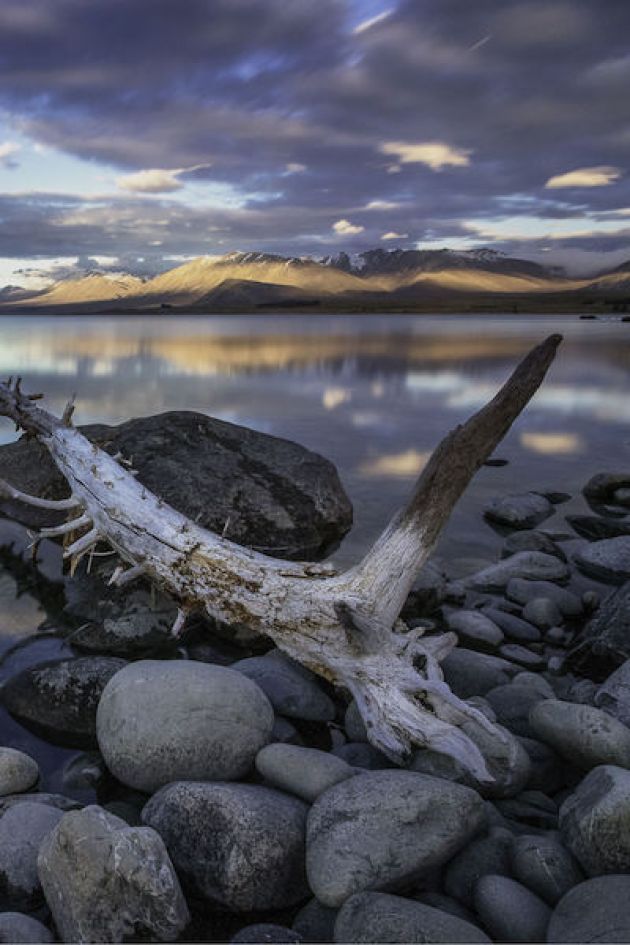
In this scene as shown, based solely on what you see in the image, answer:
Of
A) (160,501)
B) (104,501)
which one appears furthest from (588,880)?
(104,501)

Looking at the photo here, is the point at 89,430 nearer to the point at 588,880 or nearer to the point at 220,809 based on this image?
the point at 220,809

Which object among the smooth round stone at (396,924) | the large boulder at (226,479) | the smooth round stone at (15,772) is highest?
the large boulder at (226,479)

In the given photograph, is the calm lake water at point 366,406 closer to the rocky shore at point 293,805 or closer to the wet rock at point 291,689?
the rocky shore at point 293,805

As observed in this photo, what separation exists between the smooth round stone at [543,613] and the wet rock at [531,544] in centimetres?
198

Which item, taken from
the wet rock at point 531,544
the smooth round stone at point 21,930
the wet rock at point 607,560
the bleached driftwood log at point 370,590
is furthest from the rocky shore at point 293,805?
the wet rock at point 531,544

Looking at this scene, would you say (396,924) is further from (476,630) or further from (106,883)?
(476,630)

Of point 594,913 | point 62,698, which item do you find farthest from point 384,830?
point 62,698

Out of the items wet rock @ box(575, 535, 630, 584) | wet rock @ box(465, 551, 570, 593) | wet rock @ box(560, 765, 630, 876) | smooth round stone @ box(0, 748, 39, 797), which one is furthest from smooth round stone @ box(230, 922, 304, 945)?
wet rock @ box(575, 535, 630, 584)

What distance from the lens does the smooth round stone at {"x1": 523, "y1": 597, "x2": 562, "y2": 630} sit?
291 inches

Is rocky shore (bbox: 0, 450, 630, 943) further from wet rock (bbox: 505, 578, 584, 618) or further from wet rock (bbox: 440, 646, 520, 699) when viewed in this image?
wet rock (bbox: 505, 578, 584, 618)

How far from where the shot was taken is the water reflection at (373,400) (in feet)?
46.3

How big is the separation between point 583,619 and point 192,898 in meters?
5.10

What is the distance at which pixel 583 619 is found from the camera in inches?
300

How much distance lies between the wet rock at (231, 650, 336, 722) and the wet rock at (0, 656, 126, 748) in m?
1.12
